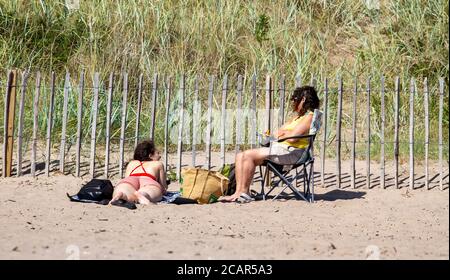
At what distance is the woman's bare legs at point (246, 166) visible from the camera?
777cm

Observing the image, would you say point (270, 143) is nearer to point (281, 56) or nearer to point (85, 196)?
point (85, 196)

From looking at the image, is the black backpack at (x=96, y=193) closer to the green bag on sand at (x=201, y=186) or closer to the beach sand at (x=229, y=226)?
the beach sand at (x=229, y=226)

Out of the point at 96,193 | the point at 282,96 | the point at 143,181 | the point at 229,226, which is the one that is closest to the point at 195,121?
the point at 282,96

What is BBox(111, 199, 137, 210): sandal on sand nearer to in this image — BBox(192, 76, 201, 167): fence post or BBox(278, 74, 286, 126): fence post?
BBox(192, 76, 201, 167): fence post

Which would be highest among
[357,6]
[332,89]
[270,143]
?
[357,6]

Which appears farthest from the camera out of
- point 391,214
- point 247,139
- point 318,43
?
point 318,43

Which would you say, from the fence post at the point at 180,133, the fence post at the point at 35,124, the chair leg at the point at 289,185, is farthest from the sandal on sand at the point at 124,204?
the fence post at the point at 35,124

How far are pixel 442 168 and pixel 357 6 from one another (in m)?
5.62

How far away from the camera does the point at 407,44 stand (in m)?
12.3

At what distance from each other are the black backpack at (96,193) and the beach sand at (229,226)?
0.28 ft

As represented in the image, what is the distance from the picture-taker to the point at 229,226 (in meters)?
6.73

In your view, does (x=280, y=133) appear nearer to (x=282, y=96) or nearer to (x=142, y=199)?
(x=282, y=96)

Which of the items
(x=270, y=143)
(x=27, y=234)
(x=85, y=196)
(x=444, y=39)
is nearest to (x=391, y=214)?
(x=270, y=143)

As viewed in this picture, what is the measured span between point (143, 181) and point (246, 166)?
0.85 meters
